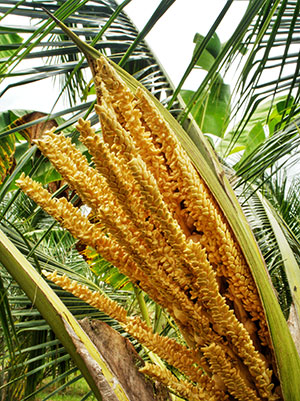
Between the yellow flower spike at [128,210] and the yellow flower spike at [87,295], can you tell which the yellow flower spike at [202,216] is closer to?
the yellow flower spike at [128,210]

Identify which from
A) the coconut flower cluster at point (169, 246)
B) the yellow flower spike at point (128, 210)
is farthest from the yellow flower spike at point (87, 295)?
the yellow flower spike at point (128, 210)

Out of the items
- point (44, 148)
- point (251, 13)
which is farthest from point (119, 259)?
point (251, 13)

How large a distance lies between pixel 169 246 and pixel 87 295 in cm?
17

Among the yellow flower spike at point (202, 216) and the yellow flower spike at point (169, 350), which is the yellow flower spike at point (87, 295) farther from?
the yellow flower spike at point (202, 216)

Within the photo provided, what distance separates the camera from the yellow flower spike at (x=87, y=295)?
2.21ft

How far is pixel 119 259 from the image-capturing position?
2.18 ft

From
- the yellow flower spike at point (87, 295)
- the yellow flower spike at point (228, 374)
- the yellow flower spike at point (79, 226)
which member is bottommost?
the yellow flower spike at point (228, 374)

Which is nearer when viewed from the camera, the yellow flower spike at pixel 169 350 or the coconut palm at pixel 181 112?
the coconut palm at pixel 181 112

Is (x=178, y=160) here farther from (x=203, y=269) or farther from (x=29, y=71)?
(x=29, y=71)

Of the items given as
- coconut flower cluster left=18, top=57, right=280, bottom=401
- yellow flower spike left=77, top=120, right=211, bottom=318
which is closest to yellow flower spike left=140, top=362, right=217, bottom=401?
coconut flower cluster left=18, top=57, right=280, bottom=401

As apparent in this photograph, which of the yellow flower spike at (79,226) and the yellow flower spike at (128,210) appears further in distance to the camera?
the yellow flower spike at (79,226)

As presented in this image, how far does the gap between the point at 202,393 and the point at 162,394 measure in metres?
0.13

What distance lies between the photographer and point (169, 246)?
0.60m

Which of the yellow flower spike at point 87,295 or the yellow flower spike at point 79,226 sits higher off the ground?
the yellow flower spike at point 79,226
